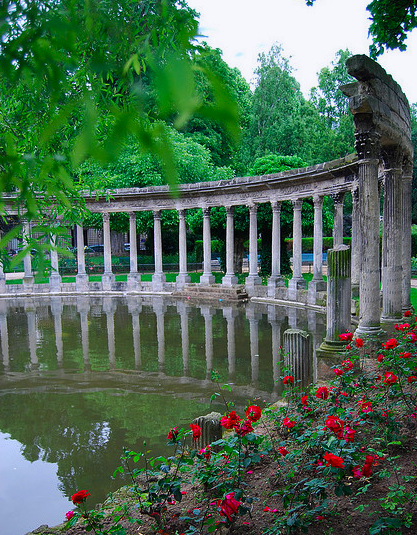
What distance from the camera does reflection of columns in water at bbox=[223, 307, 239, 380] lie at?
44.2ft

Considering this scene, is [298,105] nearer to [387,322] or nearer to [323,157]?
[323,157]

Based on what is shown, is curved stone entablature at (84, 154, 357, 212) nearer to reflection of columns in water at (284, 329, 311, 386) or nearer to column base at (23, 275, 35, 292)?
column base at (23, 275, 35, 292)

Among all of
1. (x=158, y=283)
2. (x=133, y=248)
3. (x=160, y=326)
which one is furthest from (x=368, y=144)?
(x=133, y=248)

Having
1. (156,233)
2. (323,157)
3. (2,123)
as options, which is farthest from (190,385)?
(323,157)

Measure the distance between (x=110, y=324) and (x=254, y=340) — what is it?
7.41 metres

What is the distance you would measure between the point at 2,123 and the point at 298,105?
44964 millimetres

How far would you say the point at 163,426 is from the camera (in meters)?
9.19

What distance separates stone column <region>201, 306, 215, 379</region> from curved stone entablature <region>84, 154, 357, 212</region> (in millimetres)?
6113

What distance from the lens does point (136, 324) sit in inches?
821

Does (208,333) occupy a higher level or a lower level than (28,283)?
lower

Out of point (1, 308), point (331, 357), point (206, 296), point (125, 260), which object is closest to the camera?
point (331, 357)

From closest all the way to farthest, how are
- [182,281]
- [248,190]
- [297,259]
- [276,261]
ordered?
1. [297,259]
2. [276,261]
3. [248,190]
4. [182,281]

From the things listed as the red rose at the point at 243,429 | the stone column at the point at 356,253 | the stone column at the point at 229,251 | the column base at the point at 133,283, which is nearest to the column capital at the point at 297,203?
the stone column at the point at 356,253

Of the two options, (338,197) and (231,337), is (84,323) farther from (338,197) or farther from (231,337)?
(338,197)
